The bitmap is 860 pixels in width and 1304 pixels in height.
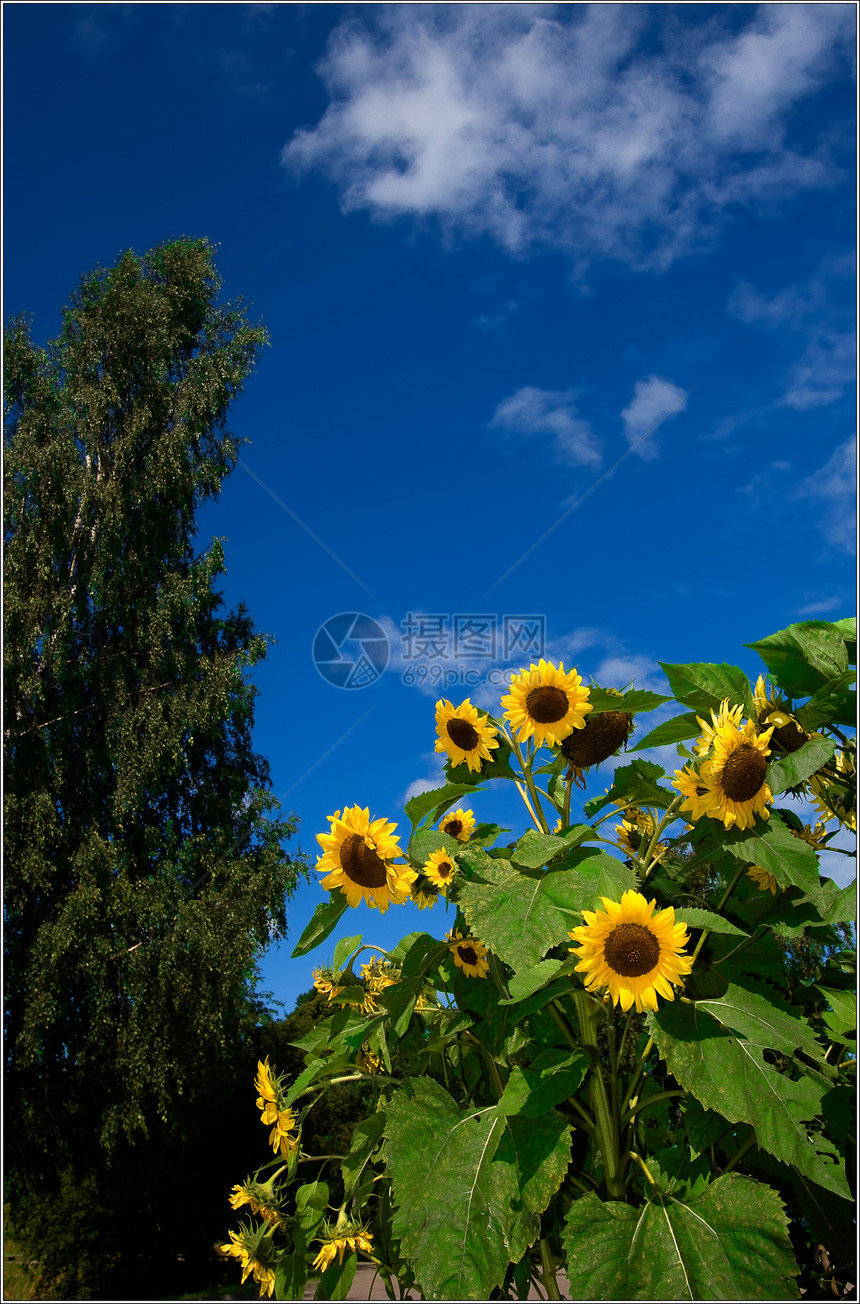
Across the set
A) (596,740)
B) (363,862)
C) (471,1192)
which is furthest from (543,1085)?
(596,740)

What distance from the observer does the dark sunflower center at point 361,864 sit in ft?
4.87

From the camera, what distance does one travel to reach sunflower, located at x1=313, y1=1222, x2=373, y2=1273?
1.69 meters

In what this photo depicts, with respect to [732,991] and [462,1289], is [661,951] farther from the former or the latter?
[462,1289]

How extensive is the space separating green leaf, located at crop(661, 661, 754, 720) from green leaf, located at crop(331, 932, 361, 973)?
943mm

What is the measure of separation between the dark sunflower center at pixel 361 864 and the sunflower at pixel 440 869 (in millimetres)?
133

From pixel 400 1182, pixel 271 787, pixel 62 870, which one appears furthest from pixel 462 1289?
pixel 271 787

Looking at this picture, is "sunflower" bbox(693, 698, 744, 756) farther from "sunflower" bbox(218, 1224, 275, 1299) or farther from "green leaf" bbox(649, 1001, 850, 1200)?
"sunflower" bbox(218, 1224, 275, 1299)

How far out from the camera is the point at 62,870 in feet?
35.2

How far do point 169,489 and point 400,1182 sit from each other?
484 inches

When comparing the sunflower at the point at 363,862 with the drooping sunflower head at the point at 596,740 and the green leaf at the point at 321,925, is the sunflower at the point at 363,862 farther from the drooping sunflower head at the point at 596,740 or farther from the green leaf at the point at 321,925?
the drooping sunflower head at the point at 596,740

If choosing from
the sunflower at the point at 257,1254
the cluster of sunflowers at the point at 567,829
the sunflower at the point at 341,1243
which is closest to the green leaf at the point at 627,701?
the cluster of sunflowers at the point at 567,829

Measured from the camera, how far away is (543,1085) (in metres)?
1.25

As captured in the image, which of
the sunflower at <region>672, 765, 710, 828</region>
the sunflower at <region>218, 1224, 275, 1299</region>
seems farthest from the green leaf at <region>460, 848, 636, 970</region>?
the sunflower at <region>218, 1224, 275, 1299</region>

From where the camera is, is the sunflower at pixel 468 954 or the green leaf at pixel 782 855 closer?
the green leaf at pixel 782 855
